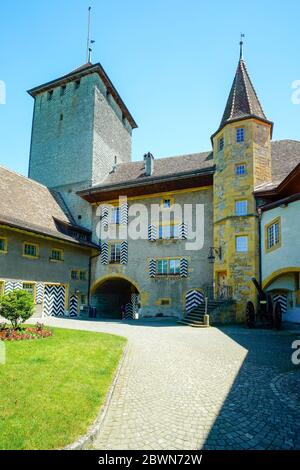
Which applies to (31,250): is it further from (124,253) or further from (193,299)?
(193,299)

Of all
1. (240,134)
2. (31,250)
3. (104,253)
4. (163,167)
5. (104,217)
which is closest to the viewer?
(31,250)

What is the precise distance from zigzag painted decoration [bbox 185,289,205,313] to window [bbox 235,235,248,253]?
4.43 meters

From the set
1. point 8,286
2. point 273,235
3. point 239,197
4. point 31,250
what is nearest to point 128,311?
point 31,250

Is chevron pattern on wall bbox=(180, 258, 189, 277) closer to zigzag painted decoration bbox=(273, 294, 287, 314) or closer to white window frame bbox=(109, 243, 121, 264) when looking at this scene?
white window frame bbox=(109, 243, 121, 264)

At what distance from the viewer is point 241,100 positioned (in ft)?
69.7

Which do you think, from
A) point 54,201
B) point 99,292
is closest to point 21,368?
point 99,292

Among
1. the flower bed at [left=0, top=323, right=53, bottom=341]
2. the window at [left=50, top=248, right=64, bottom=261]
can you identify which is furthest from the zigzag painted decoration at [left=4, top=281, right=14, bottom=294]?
the flower bed at [left=0, top=323, right=53, bottom=341]

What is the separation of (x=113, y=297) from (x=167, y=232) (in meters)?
9.31

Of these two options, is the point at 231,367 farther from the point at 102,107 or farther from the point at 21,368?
the point at 102,107

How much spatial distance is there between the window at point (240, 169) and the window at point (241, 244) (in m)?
4.29

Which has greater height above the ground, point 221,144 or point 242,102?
point 242,102

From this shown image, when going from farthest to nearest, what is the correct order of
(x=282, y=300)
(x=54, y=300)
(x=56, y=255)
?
1. (x=56, y=255)
2. (x=54, y=300)
3. (x=282, y=300)

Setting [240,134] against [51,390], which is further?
[240,134]

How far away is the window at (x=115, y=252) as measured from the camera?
2417cm
